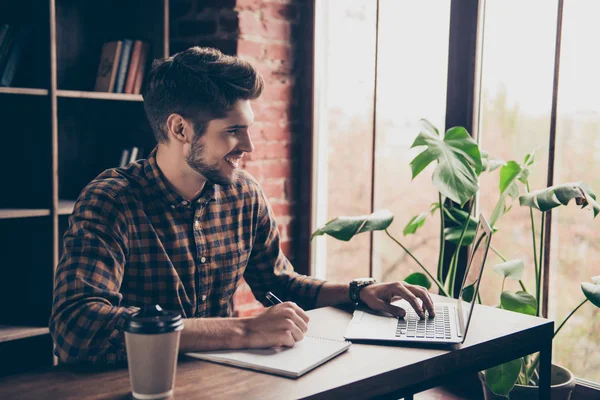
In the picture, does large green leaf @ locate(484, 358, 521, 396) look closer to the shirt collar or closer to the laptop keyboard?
the laptop keyboard

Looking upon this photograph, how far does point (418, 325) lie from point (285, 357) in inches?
15.8

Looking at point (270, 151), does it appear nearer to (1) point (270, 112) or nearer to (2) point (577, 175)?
(1) point (270, 112)

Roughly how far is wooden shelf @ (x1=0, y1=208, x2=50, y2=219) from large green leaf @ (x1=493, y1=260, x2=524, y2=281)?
1584 millimetres

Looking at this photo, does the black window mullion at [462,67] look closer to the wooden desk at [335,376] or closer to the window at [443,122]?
A: the window at [443,122]

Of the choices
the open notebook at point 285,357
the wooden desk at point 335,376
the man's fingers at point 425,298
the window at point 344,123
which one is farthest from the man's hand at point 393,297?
the window at point 344,123

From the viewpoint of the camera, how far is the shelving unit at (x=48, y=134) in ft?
7.88

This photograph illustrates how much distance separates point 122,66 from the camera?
8.82 ft

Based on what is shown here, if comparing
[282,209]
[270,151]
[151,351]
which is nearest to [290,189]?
[282,209]

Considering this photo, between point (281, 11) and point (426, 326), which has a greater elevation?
point (281, 11)

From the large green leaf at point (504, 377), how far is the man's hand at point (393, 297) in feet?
1.42

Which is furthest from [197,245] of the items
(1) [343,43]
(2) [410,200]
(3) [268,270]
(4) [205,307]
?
(1) [343,43]

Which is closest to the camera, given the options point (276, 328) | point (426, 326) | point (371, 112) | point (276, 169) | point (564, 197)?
point (276, 328)

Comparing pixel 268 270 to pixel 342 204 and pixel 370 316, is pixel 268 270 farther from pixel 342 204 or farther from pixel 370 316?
pixel 342 204

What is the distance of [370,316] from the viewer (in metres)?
1.68
